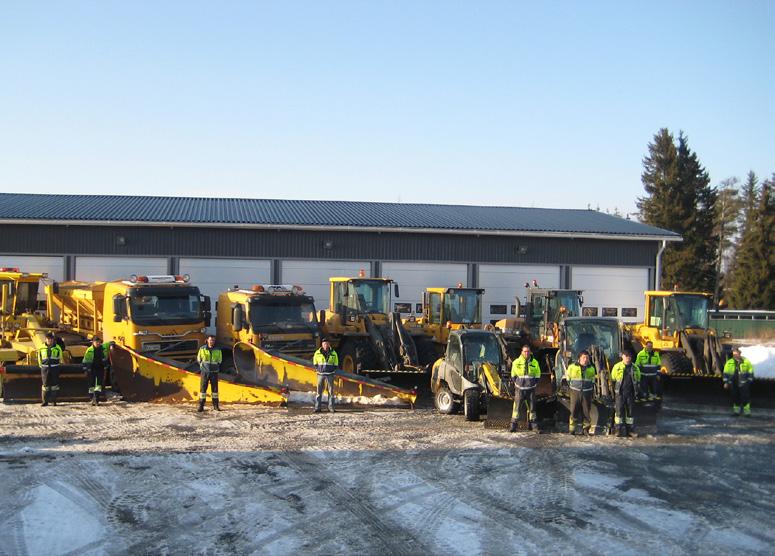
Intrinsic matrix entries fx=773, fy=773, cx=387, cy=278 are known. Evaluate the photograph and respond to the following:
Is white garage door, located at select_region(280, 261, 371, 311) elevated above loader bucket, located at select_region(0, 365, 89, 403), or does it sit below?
above

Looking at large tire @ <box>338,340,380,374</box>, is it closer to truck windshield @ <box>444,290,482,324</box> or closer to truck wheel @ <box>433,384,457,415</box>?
truck windshield @ <box>444,290,482,324</box>

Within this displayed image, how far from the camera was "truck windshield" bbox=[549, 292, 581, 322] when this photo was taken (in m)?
21.5

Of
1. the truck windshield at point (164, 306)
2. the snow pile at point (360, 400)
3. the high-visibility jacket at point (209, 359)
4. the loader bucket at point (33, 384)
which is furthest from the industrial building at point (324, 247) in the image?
the high-visibility jacket at point (209, 359)

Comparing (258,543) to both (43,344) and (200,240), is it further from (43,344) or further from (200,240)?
(200,240)

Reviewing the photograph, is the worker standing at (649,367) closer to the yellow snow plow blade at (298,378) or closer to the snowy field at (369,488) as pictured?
the snowy field at (369,488)

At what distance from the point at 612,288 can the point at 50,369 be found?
21995mm

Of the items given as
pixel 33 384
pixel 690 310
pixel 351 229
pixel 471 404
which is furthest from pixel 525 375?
pixel 351 229

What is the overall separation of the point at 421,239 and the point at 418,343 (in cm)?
987

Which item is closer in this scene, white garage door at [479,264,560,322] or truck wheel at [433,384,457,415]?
truck wheel at [433,384,457,415]

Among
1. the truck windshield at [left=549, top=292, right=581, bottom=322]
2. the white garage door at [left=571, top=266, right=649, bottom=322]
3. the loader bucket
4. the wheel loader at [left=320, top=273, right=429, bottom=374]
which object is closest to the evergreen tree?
the white garage door at [left=571, top=266, right=649, bottom=322]

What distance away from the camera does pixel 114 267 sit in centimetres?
2745

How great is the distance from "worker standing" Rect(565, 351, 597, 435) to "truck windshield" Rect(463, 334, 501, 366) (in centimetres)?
221

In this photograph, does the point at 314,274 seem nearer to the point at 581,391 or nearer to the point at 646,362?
the point at 646,362

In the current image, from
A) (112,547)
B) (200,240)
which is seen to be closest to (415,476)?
(112,547)
